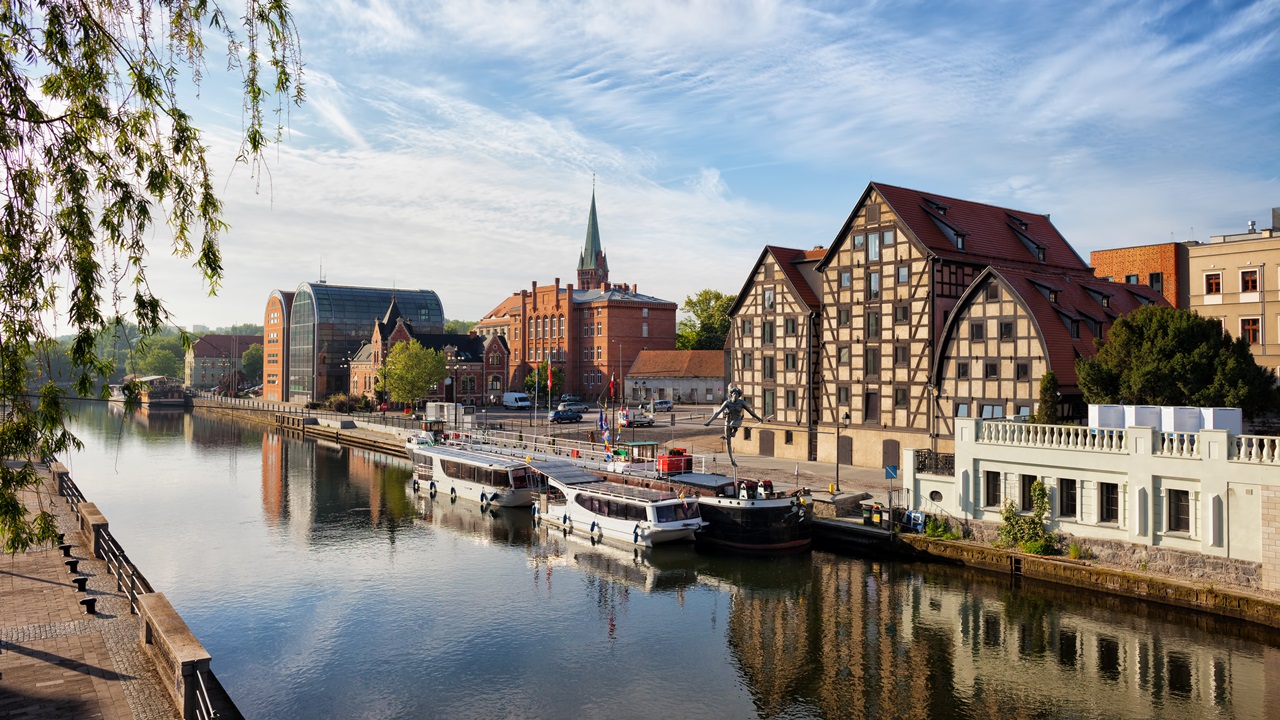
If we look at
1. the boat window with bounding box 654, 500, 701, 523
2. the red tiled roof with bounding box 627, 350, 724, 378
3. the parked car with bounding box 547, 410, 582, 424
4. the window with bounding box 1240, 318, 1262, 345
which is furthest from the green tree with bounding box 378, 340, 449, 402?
the window with bounding box 1240, 318, 1262, 345

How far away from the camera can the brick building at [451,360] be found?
104 meters

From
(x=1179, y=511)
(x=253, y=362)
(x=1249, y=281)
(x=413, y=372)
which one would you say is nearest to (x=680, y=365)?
(x=413, y=372)

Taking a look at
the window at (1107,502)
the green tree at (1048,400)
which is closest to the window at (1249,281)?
the green tree at (1048,400)

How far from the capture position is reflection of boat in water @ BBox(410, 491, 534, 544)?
41562 mm

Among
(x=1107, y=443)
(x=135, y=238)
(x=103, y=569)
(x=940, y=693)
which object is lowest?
(x=940, y=693)

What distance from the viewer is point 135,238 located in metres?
10.3

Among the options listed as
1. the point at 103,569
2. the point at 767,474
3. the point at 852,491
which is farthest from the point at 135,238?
the point at 767,474

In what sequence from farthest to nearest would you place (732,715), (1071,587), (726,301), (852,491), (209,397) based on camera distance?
1. (209,397)
2. (726,301)
3. (852,491)
4. (1071,587)
5. (732,715)

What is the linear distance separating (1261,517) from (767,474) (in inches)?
942

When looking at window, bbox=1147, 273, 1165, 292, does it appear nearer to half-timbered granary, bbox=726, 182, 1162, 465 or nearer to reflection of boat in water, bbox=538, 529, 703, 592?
half-timbered granary, bbox=726, 182, 1162, 465

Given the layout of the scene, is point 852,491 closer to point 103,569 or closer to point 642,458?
point 642,458

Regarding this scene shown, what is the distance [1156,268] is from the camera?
185 ft

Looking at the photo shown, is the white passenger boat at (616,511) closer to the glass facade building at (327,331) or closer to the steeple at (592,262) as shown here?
the glass facade building at (327,331)

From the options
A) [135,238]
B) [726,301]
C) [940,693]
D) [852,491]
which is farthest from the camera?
[726,301]
